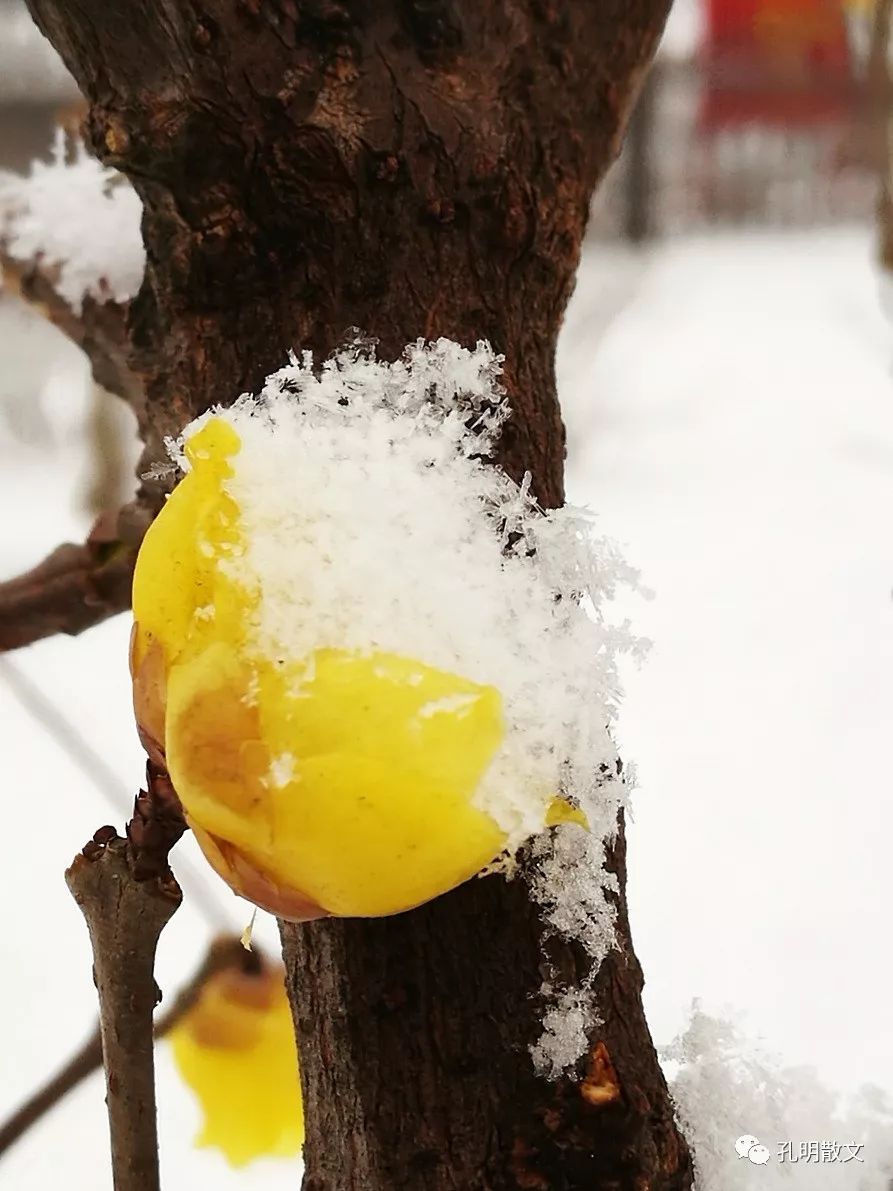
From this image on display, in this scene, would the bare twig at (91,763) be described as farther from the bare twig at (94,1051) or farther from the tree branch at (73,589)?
the tree branch at (73,589)

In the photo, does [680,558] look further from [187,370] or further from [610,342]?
[187,370]

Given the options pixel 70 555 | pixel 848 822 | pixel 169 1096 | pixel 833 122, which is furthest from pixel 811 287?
pixel 169 1096

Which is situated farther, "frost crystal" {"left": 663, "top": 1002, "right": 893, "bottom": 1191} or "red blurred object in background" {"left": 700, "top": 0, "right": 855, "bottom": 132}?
"red blurred object in background" {"left": 700, "top": 0, "right": 855, "bottom": 132}

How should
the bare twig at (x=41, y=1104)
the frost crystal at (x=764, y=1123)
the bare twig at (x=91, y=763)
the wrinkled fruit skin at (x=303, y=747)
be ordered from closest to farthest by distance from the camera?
the wrinkled fruit skin at (x=303, y=747), the frost crystal at (x=764, y=1123), the bare twig at (x=41, y=1104), the bare twig at (x=91, y=763)

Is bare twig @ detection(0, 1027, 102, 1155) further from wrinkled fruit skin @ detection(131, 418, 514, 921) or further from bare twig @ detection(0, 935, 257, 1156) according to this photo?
wrinkled fruit skin @ detection(131, 418, 514, 921)

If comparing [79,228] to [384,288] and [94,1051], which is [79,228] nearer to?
[384,288]

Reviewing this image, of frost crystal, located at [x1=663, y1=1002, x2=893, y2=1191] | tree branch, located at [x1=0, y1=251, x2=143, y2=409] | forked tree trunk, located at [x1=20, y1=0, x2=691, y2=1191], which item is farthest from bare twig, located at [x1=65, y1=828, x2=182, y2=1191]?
tree branch, located at [x1=0, y1=251, x2=143, y2=409]

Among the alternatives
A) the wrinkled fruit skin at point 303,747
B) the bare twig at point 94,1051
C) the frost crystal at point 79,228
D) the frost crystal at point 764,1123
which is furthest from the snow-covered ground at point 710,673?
the frost crystal at point 79,228
